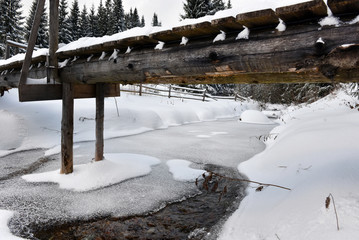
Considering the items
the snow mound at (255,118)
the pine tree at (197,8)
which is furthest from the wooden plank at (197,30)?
the pine tree at (197,8)

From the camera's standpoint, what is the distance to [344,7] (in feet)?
4.84

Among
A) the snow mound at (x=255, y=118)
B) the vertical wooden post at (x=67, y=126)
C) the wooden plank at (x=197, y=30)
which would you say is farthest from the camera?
the snow mound at (x=255, y=118)

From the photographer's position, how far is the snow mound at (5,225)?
2.22 metres

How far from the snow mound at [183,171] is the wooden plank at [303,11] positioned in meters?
3.11

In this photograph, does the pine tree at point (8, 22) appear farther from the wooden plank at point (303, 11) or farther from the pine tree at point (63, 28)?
the wooden plank at point (303, 11)

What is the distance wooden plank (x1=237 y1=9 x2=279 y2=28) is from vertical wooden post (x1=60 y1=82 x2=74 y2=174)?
3.10m

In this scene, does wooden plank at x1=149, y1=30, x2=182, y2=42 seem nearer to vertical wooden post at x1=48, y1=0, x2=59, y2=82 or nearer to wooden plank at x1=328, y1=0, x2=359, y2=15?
wooden plank at x1=328, y1=0, x2=359, y2=15

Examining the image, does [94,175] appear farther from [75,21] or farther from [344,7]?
[75,21]

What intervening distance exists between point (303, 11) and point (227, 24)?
22.6 inches

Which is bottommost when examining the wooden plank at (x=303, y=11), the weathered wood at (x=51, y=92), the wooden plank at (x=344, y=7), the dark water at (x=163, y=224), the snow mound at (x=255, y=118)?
the dark water at (x=163, y=224)

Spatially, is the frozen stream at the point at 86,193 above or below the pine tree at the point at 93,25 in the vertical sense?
below

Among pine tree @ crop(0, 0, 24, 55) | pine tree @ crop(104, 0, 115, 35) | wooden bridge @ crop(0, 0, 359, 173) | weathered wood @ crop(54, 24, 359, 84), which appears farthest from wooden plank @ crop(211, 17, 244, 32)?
pine tree @ crop(104, 0, 115, 35)

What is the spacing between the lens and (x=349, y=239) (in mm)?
1586

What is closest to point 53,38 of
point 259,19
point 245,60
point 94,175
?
point 94,175
